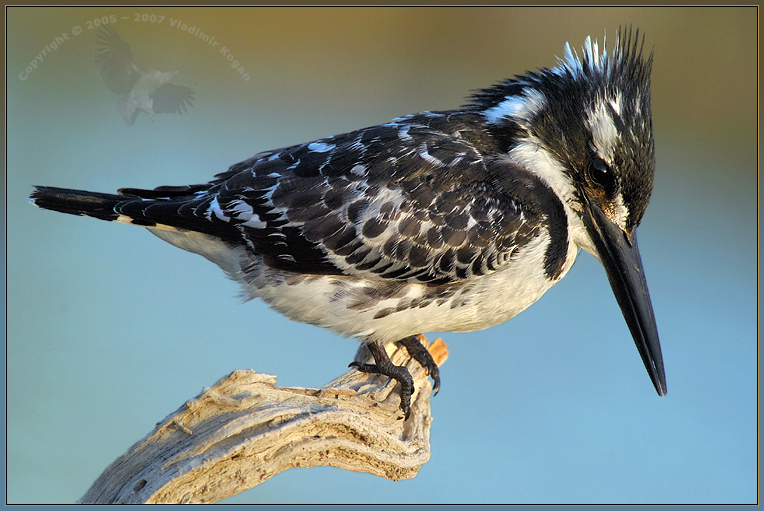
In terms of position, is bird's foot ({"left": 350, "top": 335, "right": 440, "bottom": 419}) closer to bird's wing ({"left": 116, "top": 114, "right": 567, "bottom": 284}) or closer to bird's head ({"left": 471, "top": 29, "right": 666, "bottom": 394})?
bird's wing ({"left": 116, "top": 114, "right": 567, "bottom": 284})

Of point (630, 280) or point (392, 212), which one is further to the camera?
point (630, 280)

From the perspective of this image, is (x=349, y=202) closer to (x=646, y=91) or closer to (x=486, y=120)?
(x=486, y=120)

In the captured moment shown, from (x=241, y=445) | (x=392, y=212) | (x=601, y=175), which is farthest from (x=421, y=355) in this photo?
(x=601, y=175)

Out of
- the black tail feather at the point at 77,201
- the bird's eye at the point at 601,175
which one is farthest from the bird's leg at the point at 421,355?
the black tail feather at the point at 77,201

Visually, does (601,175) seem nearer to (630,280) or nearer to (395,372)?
(630,280)

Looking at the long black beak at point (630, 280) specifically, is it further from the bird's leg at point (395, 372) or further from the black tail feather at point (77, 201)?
the black tail feather at point (77, 201)

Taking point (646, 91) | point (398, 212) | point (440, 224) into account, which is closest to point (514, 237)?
point (440, 224)
